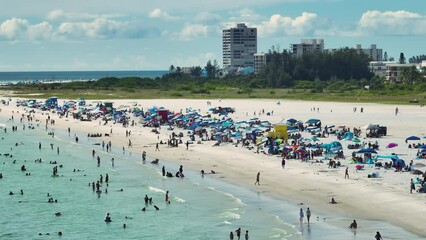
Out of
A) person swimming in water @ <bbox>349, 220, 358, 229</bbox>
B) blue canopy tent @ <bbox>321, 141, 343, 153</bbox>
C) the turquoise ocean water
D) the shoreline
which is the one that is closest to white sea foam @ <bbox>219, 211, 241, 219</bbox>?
the turquoise ocean water

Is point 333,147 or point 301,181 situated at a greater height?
point 333,147

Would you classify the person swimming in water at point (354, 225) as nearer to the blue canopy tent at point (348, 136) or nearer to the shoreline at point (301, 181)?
the shoreline at point (301, 181)

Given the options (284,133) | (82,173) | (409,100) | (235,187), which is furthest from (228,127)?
(409,100)

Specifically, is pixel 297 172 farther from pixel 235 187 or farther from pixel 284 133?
pixel 284 133

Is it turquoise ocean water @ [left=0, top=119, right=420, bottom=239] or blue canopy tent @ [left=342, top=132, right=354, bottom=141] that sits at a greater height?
blue canopy tent @ [left=342, top=132, right=354, bottom=141]

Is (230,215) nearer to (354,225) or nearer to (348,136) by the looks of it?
(354,225)

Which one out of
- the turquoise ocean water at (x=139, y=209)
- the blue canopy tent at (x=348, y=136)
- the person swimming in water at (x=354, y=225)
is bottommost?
the turquoise ocean water at (x=139, y=209)

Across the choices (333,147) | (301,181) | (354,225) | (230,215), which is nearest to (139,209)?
(230,215)

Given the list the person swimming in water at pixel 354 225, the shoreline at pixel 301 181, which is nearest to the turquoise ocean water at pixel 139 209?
the person swimming in water at pixel 354 225

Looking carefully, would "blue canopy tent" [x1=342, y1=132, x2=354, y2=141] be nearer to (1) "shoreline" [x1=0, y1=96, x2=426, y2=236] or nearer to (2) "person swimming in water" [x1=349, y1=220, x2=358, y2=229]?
(1) "shoreline" [x1=0, y1=96, x2=426, y2=236]

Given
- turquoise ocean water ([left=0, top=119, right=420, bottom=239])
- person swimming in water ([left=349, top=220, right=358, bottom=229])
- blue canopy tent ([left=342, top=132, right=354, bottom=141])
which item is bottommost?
turquoise ocean water ([left=0, top=119, right=420, bottom=239])
